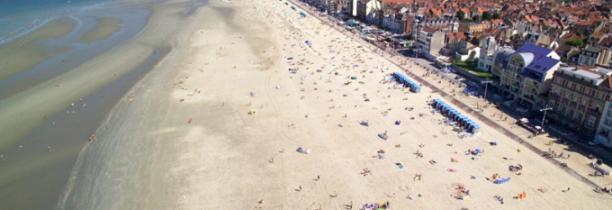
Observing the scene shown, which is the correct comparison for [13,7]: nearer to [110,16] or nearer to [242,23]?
[110,16]

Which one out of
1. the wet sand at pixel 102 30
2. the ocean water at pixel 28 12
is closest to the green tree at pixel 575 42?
the wet sand at pixel 102 30

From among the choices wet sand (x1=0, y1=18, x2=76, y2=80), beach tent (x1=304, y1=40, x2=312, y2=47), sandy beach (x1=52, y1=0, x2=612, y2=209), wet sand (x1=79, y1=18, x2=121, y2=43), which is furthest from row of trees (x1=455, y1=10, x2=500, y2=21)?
wet sand (x1=0, y1=18, x2=76, y2=80)

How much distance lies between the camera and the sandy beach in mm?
28719

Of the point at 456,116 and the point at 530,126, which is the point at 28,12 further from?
the point at 530,126

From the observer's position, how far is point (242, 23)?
91.6 meters

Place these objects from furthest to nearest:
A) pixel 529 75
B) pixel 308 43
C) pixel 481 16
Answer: pixel 481 16
pixel 308 43
pixel 529 75

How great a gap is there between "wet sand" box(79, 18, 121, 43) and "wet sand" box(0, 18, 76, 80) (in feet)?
15.3

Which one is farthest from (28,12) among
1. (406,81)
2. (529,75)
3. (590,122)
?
(590,122)

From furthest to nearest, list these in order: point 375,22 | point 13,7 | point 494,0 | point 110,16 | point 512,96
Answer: point 13,7 → point 494,0 → point 110,16 → point 375,22 → point 512,96

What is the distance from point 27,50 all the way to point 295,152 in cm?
5608

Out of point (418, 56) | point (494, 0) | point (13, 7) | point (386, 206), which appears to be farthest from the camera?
point (13, 7)

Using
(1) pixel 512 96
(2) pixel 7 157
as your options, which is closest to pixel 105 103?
(2) pixel 7 157

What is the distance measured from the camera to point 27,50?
66.6 m

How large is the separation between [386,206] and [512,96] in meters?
25.7
